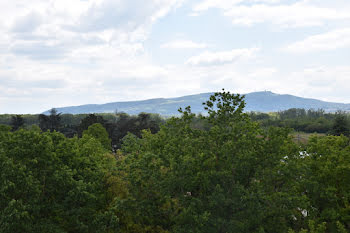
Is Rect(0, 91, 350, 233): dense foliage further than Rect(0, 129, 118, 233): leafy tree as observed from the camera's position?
No

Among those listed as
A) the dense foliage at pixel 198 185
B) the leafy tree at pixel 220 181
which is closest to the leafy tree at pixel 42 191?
the dense foliage at pixel 198 185

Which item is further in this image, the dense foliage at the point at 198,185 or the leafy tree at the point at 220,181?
the dense foliage at the point at 198,185

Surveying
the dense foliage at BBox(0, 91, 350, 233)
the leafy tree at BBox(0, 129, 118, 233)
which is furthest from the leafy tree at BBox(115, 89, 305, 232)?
the leafy tree at BBox(0, 129, 118, 233)

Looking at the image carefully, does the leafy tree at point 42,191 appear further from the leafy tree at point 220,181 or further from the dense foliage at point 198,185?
the leafy tree at point 220,181

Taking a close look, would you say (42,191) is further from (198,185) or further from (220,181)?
(220,181)

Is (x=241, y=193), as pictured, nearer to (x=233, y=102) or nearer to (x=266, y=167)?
(x=266, y=167)

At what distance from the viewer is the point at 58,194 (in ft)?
63.9

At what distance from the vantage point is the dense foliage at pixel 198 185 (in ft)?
54.2

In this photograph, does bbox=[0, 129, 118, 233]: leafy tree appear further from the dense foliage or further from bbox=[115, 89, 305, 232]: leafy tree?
bbox=[115, 89, 305, 232]: leafy tree

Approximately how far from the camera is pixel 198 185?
1830 cm

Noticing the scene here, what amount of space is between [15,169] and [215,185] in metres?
10.4

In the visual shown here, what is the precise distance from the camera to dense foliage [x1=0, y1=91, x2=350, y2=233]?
54.2 ft

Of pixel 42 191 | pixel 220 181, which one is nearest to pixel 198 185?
pixel 220 181

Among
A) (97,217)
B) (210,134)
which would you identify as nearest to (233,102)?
(210,134)
